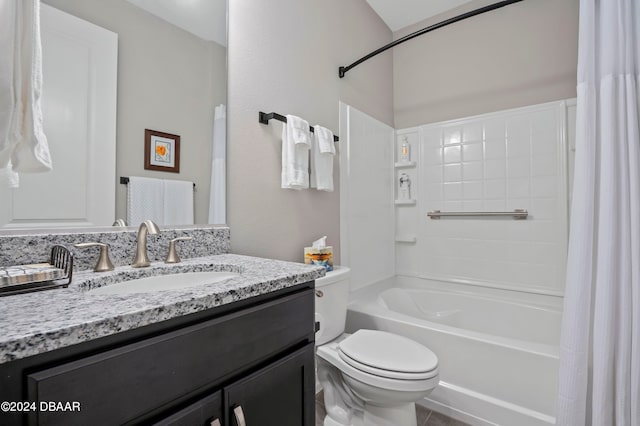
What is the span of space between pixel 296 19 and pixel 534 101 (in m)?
1.73

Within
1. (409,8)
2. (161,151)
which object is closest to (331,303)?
(161,151)

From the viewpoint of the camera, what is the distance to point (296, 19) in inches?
70.6

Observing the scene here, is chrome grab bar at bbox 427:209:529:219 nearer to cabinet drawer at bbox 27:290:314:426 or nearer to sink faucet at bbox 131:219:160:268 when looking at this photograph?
cabinet drawer at bbox 27:290:314:426

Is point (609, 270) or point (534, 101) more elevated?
point (534, 101)

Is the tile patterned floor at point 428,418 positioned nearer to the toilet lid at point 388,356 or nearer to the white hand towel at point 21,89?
the toilet lid at point 388,356

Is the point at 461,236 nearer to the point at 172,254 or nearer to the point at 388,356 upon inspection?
the point at 388,356

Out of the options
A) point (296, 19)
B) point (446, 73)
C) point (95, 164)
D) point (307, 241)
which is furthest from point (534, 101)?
point (95, 164)

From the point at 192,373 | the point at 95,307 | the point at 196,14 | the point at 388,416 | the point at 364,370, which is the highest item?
the point at 196,14

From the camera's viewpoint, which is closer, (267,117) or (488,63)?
(267,117)

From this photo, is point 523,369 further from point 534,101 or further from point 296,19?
point 296,19

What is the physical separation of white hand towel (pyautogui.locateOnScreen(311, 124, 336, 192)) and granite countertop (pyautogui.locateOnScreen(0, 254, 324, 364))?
94 cm

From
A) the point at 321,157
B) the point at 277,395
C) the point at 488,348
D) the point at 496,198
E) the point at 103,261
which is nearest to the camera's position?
the point at 277,395

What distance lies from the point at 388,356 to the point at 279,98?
1.38m

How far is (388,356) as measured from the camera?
1.35 m
